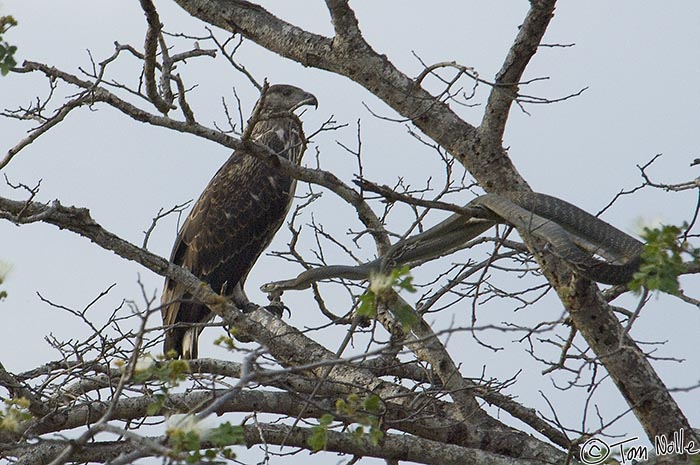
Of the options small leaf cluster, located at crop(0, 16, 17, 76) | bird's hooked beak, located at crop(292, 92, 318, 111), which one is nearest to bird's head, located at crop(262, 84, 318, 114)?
bird's hooked beak, located at crop(292, 92, 318, 111)

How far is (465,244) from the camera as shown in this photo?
507 cm

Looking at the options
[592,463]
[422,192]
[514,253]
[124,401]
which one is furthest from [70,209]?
[592,463]

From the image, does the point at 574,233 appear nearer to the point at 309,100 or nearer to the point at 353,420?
the point at 353,420

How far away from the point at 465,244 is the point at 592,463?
167 centimetres

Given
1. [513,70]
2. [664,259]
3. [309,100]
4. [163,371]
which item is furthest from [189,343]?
[664,259]

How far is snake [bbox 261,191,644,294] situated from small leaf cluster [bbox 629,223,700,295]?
1138 millimetres

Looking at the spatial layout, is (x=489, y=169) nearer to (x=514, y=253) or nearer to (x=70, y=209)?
(x=514, y=253)

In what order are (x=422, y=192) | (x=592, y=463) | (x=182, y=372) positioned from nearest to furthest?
1. (x=182, y=372)
2. (x=592, y=463)
3. (x=422, y=192)

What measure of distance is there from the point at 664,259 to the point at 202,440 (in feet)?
4.04

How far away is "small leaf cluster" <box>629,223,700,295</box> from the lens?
2.67 meters

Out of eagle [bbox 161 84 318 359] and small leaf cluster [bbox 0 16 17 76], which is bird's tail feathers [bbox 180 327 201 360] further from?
small leaf cluster [bbox 0 16 17 76]

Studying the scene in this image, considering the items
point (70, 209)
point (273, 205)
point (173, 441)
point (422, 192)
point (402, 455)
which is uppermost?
point (273, 205)

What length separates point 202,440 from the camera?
2551 mm
